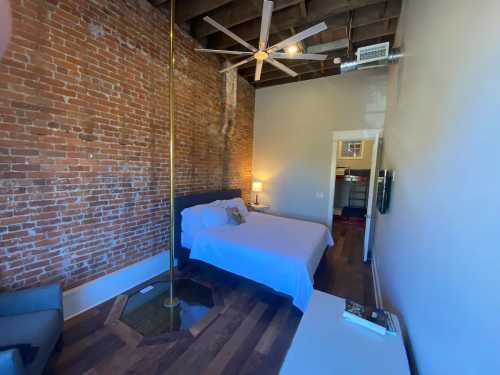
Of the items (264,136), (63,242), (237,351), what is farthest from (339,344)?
(264,136)

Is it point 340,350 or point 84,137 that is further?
point 84,137

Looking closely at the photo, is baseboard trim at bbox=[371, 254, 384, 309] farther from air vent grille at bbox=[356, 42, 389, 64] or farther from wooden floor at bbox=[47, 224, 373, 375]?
air vent grille at bbox=[356, 42, 389, 64]

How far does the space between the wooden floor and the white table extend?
81cm

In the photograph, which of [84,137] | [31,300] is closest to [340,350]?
[31,300]

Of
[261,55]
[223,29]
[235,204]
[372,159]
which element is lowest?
[235,204]

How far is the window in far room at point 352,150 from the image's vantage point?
22.5 feet

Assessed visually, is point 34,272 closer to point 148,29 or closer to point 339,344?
point 339,344

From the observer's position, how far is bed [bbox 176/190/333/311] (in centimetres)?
218

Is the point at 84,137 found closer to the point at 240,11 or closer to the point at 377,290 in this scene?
the point at 240,11

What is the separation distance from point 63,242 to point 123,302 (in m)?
0.94

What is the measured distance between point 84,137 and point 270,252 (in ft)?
7.65

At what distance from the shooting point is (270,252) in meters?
2.36

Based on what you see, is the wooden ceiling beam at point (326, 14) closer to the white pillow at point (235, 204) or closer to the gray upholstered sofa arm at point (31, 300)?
the white pillow at point (235, 204)

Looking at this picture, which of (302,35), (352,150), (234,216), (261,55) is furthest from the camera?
(352,150)
